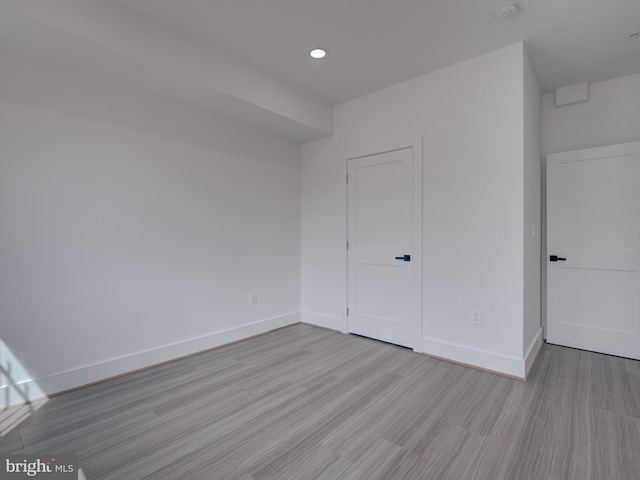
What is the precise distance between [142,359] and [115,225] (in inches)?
47.0

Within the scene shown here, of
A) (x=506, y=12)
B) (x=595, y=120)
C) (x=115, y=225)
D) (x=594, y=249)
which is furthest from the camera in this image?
(x=595, y=120)

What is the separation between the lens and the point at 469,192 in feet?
9.46

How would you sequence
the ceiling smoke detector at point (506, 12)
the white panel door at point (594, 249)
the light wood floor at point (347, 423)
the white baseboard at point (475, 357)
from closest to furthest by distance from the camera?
the light wood floor at point (347, 423), the ceiling smoke detector at point (506, 12), the white baseboard at point (475, 357), the white panel door at point (594, 249)

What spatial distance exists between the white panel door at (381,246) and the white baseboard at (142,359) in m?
1.19

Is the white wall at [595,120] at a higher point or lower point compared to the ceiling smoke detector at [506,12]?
lower

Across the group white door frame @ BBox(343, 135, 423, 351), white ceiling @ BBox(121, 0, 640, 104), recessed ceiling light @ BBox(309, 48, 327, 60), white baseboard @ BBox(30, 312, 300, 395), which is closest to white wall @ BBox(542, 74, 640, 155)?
white ceiling @ BBox(121, 0, 640, 104)

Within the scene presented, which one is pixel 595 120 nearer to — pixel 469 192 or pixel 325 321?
pixel 469 192

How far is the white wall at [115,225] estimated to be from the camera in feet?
7.34

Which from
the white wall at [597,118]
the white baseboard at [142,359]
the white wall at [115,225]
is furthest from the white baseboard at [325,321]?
the white wall at [597,118]

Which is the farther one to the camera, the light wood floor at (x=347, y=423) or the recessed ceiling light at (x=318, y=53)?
the recessed ceiling light at (x=318, y=53)

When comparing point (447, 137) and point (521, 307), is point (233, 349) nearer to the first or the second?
point (521, 307)

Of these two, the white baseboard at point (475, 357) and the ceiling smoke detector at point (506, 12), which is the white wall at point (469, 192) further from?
the ceiling smoke detector at point (506, 12)

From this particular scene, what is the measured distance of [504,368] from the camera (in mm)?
2684

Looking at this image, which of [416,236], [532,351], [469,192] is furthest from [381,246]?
[532,351]
